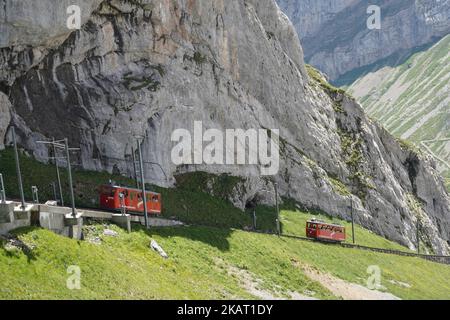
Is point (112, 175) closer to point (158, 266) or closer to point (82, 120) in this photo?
point (82, 120)

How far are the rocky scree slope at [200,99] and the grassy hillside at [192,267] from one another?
16.3 m

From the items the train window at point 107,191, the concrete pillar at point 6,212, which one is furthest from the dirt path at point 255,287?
the concrete pillar at point 6,212

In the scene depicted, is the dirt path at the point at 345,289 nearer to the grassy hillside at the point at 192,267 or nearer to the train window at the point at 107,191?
the grassy hillside at the point at 192,267

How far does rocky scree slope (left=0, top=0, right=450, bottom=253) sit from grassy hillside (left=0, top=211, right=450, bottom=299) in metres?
16.3

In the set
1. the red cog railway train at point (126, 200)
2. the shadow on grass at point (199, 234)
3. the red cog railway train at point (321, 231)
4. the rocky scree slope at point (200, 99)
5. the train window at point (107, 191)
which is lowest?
the red cog railway train at point (321, 231)

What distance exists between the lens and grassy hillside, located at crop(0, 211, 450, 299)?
108 ft

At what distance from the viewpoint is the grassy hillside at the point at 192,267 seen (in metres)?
32.8

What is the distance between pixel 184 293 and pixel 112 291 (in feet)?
19.8

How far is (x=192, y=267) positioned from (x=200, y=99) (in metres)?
38.8

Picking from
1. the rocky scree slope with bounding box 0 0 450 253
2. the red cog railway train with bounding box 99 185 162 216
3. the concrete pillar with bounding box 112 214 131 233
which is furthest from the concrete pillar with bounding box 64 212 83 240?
the rocky scree slope with bounding box 0 0 450 253

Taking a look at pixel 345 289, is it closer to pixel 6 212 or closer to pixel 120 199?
pixel 120 199

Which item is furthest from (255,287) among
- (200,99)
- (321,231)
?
(200,99)

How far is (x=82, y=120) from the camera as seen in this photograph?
68.1m

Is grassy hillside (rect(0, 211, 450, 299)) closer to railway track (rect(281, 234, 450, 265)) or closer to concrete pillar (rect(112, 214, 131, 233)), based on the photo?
concrete pillar (rect(112, 214, 131, 233))
